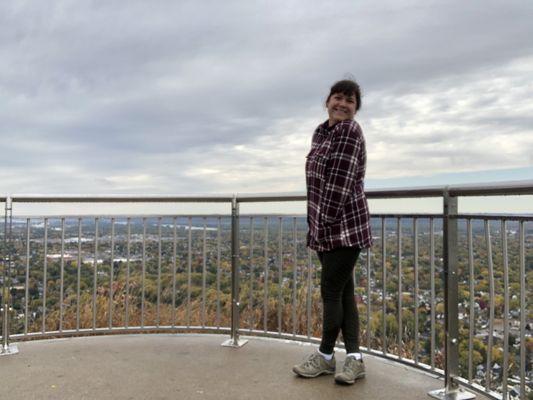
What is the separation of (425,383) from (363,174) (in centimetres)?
152

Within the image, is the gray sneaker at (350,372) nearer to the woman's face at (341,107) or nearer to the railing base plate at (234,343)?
the railing base plate at (234,343)

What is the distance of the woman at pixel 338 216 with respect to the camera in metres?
2.96

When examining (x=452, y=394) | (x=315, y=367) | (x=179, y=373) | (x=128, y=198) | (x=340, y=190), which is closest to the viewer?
(x=340, y=190)

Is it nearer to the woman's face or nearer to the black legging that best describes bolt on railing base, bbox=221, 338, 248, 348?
the black legging

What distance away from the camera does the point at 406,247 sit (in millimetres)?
3510

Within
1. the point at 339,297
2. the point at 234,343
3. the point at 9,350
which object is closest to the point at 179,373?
the point at 234,343

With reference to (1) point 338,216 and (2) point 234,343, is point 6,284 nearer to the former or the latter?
(2) point 234,343

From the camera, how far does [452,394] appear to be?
306 centimetres

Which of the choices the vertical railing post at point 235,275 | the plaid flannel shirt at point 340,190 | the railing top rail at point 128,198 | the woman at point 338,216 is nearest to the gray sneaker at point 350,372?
the woman at point 338,216

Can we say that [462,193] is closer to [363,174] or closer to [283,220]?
[363,174]

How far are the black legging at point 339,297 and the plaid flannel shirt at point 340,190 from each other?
3.4 inches

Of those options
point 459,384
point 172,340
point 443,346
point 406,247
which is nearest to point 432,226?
point 406,247

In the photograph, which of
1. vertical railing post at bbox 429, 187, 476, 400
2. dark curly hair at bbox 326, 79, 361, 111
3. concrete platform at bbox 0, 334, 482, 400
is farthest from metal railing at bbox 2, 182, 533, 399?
dark curly hair at bbox 326, 79, 361, 111

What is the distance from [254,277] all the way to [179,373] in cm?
116
